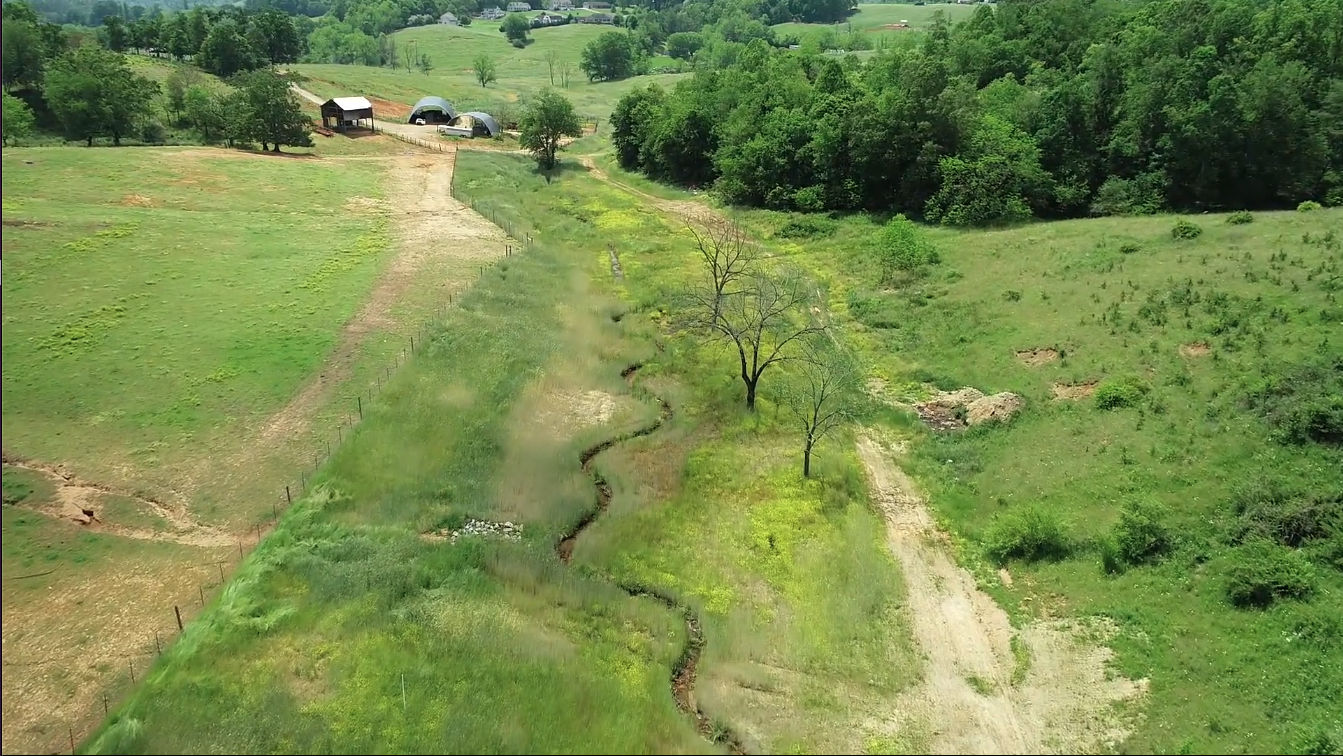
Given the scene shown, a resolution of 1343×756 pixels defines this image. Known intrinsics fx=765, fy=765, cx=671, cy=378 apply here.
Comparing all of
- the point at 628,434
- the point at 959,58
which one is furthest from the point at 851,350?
the point at 959,58

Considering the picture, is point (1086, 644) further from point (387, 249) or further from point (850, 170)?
point (850, 170)

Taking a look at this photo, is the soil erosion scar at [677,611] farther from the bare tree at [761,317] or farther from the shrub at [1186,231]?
the shrub at [1186,231]

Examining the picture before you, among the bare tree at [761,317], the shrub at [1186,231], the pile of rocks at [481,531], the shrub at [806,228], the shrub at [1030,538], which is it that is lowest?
the pile of rocks at [481,531]

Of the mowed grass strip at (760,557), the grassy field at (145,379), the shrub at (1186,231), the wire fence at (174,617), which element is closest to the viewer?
the wire fence at (174,617)

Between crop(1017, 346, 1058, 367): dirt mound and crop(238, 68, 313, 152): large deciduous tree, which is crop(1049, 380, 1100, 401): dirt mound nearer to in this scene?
crop(1017, 346, 1058, 367): dirt mound

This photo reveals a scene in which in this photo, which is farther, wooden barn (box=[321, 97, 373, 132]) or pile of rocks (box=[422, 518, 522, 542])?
wooden barn (box=[321, 97, 373, 132])

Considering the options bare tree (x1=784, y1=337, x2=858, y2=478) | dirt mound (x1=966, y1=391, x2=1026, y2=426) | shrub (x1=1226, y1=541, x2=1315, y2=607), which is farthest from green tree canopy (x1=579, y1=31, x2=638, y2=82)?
shrub (x1=1226, y1=541, x2=1315, y2=607)

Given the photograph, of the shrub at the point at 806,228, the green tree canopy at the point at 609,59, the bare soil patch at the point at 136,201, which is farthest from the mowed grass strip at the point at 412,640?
the green tree canopy at the point at 609,59

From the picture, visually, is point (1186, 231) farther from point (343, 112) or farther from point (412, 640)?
point (343, 112)
